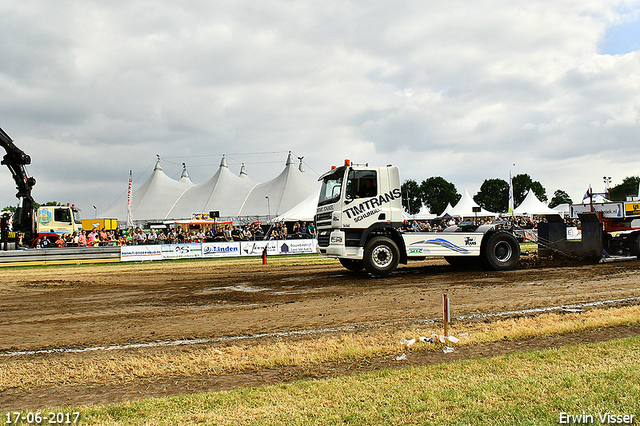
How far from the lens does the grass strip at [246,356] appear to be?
181 inches

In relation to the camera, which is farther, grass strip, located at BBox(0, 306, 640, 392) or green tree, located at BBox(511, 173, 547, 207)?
green tree, located at BBox(511, 173, 547, 207)

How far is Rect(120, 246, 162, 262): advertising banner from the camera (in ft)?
76.8

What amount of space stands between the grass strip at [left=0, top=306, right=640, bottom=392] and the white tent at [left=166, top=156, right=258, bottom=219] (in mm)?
43713

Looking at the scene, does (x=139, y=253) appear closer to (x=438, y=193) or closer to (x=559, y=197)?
(x=438, y=193)

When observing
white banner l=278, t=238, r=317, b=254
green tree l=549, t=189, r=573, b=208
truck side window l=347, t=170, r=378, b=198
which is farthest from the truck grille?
green tree l=549, t=189, r=573, b=208

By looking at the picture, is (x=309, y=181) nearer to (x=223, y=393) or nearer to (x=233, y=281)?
(x=233, y=281)

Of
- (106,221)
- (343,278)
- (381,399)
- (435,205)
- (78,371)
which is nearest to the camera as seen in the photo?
(381,399)

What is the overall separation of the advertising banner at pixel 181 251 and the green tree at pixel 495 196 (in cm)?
10219

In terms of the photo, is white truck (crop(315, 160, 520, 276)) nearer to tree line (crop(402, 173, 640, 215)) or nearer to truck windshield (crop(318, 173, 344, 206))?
truck windshield (crop(318, 173, 344, 206))

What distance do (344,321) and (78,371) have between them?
3.59 metres

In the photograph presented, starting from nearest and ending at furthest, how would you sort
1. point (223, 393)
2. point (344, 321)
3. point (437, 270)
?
point (223, 393), point (344, 321), point (437, 270)

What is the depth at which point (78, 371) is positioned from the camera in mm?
4742

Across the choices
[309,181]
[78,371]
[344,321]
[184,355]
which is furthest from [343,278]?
[309,181]

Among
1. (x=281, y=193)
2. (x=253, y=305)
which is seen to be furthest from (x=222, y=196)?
(x=253, y=305)
